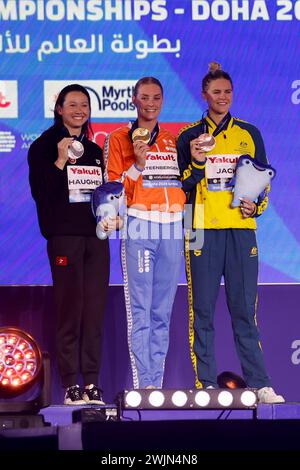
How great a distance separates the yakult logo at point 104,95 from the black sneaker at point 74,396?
67.9 inches

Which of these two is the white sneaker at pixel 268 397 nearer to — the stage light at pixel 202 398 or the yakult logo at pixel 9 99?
the stage light at pixel 202 398

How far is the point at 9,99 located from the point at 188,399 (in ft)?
7.87

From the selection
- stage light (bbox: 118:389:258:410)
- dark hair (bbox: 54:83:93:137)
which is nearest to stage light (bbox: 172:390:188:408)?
stage light (bbox: 118:389:258:410)

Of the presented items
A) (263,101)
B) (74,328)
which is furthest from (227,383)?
(263,101)

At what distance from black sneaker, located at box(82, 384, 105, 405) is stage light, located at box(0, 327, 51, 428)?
0.90 metres

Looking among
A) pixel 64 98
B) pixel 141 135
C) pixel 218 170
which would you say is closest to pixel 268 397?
pixel 218 170

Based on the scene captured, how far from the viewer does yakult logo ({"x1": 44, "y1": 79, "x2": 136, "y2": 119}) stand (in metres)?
6.48

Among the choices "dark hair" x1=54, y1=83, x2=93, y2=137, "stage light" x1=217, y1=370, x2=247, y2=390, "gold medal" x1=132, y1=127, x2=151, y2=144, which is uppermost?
"dark hair" x1=54, y1=83, x2=93, y2=137

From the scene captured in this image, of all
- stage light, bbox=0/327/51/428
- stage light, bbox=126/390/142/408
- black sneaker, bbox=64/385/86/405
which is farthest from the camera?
black sneaker, bbox=64/385/86/405

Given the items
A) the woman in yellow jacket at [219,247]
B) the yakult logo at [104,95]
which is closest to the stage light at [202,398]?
the woman in yellow jacket at [219,247]

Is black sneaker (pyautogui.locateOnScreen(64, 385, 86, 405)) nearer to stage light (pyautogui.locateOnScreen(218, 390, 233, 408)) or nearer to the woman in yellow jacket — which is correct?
the woman in yellow jacket

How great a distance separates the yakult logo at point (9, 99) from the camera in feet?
21.2

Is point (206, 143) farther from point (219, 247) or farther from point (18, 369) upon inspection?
point (18, 369)

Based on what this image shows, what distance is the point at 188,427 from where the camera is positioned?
387 cm
